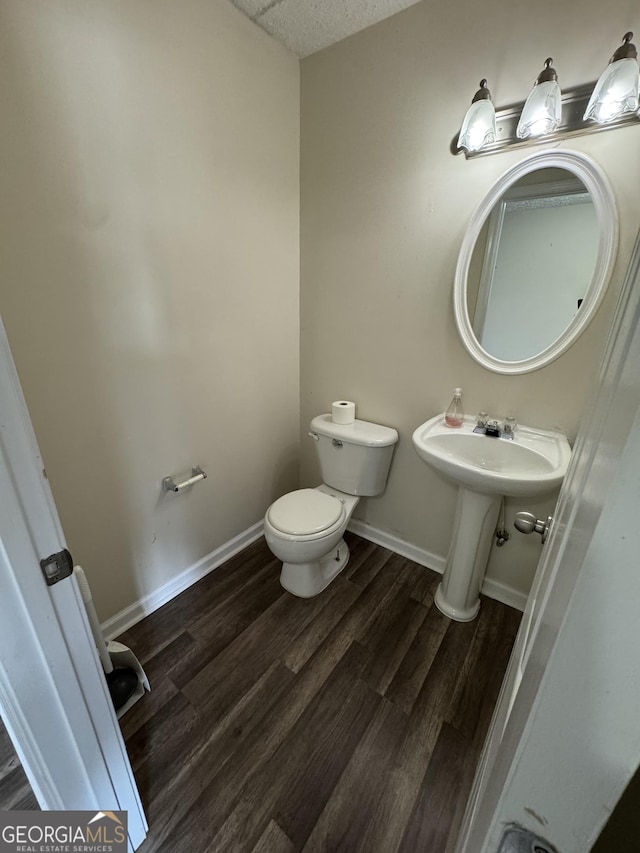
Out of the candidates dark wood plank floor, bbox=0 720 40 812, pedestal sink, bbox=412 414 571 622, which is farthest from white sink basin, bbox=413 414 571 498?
dark wood plank floor, bbox=0 720 40 812

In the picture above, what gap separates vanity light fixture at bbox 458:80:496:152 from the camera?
1.16m

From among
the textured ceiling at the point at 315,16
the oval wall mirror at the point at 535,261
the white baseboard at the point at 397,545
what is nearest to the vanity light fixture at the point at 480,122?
the oval wall mirror at the point at 535,261

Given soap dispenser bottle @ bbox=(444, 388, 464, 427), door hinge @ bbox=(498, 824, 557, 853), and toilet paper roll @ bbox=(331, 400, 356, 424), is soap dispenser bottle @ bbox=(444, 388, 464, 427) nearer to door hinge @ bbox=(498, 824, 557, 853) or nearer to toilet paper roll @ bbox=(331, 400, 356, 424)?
toilet paper roll @ bbox=(331, 400, 356, 424)

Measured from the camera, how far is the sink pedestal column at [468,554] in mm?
1388

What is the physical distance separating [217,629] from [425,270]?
1814mm

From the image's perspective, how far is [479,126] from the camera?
1.19 m

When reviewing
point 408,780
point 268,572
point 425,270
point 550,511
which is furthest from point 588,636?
point 268,572

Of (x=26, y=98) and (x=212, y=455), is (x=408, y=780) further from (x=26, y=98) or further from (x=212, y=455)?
(x=26, y=98)

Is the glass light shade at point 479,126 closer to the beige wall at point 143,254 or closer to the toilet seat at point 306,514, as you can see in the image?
the beige wall at point 143,254

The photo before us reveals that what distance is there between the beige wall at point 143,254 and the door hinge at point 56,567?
0.71m

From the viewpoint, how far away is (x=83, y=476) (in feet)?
4.07

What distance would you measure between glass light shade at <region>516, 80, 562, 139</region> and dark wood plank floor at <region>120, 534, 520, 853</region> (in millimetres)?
1912

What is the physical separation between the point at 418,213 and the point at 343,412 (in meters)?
0.95

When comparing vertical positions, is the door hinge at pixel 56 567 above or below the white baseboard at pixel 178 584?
above
